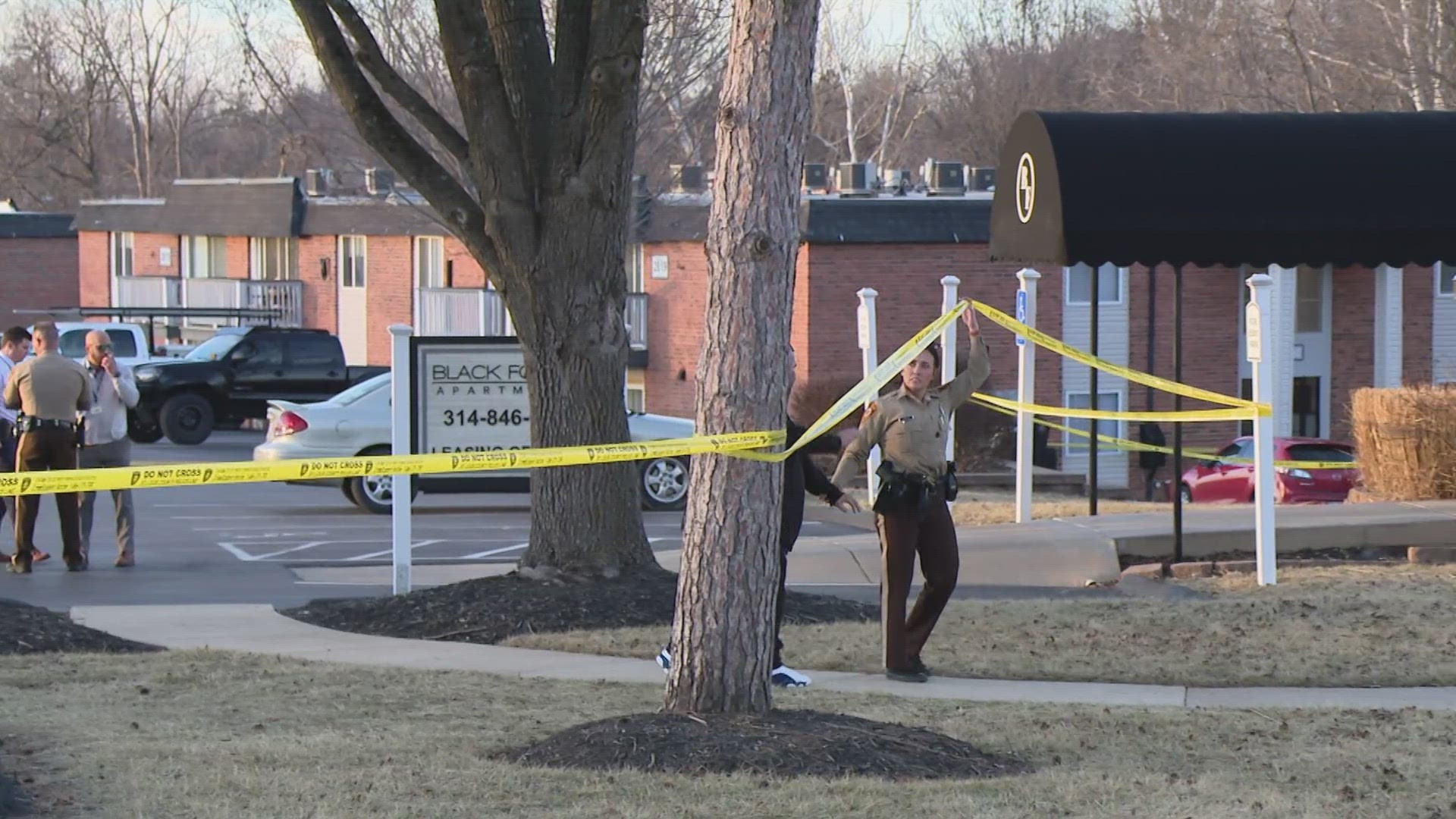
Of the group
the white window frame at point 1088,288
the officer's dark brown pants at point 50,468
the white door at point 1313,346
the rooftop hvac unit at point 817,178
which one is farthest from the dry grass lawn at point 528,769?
the white door at point 1313,346

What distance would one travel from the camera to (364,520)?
63.1 feet

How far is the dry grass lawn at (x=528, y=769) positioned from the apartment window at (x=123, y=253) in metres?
46.4

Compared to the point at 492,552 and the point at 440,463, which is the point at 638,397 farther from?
the point at 440,463

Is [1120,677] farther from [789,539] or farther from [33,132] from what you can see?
[33,132]

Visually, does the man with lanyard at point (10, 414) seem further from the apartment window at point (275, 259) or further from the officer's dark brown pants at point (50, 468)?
the apartment window at point (275, 259)

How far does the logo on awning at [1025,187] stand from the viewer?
1498 cm

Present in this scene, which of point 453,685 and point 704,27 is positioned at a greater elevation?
point 704,27

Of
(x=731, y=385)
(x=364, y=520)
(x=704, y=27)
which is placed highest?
(x=704, y=27)

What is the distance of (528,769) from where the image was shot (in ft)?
22.3

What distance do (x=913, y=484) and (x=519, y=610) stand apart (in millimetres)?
3178

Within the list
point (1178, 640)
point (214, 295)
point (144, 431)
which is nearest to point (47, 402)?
point (1178, 640)

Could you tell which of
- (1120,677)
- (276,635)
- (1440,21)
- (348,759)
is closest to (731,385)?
(348,759)

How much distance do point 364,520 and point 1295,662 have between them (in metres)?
11.5

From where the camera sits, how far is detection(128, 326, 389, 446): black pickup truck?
29328mm
